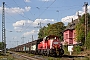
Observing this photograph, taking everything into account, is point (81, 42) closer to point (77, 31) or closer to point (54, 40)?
point (77, 31)

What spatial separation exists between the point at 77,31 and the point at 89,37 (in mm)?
15949

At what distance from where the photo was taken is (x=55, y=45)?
1437 inches

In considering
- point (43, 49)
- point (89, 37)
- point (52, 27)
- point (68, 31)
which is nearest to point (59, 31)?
point (52, 27)

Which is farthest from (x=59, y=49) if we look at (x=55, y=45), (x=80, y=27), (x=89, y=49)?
(x=80, y=27)

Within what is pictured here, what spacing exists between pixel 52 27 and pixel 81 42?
122ft

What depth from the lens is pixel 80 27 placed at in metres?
61.3

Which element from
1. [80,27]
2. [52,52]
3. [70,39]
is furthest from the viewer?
[70,39]

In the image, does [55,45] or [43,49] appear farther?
[43,49]

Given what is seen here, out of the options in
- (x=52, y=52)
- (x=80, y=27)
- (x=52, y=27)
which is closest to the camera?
(x=52, y=52)

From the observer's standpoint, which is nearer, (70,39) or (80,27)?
(80,27)

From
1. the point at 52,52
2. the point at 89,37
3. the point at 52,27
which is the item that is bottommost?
the point at 52,52

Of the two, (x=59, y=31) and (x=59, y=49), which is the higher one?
(x=59, y=31)

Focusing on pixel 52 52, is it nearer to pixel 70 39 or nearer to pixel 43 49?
pixel 43 49

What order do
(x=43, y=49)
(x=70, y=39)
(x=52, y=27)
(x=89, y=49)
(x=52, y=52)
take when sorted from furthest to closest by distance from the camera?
1. (x=52, y=27)
2. (x=70, y=39)
3. (x=89, y=49)
4. (x=43, y=49)
5. (x=52, y=52)
